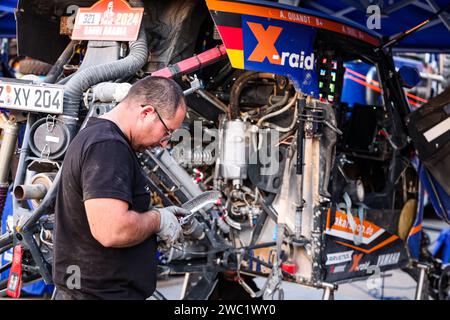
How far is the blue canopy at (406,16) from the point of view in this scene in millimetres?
6320

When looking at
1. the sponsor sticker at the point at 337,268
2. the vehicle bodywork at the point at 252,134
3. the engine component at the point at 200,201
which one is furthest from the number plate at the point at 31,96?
the sponsor sticker at the point at 337,268

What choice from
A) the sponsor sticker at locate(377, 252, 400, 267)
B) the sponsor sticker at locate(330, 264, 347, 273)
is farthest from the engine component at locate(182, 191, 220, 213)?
the sponsor sticker at locate(377, 252, 400, 267)

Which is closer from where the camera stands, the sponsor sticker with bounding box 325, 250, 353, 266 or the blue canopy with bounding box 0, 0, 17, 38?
the sponsor sticker with bounding box 325, 250, 353, 266

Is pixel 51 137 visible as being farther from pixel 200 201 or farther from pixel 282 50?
pixel 282 50

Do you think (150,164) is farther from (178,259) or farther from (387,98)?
(387,98)

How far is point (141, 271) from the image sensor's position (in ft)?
8.20

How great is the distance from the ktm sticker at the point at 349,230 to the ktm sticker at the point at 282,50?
107 centimetres

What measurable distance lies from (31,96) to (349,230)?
2.78 m

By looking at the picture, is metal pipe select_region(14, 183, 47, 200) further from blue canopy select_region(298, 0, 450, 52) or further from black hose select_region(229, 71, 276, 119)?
blue canopy select_region(298, 0, 450, 52)

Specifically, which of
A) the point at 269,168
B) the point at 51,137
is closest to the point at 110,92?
the point at 51,137

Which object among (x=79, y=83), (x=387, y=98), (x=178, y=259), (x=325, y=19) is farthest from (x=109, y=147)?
(x=387, y=98)

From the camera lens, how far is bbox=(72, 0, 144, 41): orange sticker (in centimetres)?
425

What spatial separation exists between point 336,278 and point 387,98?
1825mm

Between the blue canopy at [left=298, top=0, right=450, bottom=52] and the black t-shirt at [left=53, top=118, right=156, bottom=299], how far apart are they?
4125 millimetres
